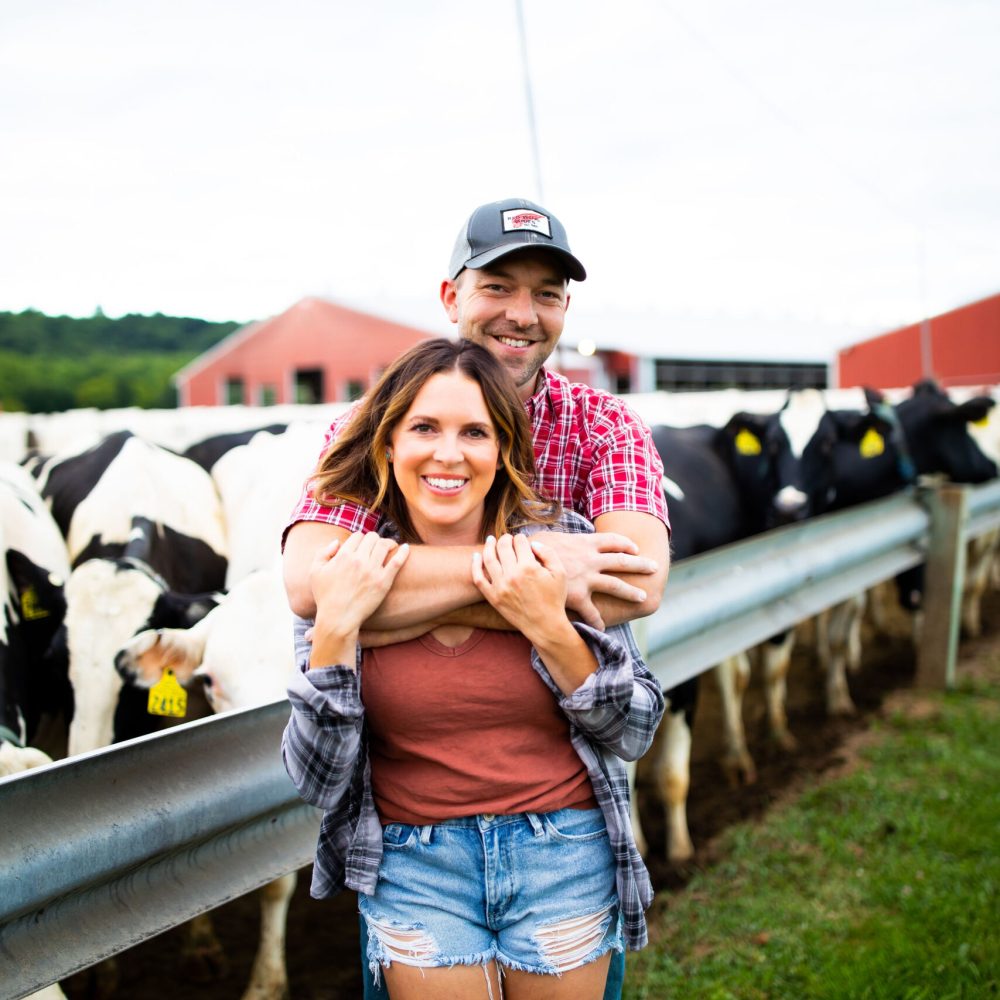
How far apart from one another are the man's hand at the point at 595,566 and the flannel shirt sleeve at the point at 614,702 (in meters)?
0.05

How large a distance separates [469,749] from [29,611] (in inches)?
127

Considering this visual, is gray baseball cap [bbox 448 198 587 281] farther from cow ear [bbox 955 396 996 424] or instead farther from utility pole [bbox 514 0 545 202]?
cow ear [bbox 955 396 996 424]

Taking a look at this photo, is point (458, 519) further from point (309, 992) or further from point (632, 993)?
point (309, 992)

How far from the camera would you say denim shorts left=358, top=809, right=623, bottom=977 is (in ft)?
5.55

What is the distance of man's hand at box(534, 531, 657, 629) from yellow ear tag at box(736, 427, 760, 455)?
4.28 meters

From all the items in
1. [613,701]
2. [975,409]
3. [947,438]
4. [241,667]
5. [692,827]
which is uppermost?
[975,409]

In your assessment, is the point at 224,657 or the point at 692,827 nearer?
the point at 224,657

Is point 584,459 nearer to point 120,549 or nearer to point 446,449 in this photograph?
point 446,449

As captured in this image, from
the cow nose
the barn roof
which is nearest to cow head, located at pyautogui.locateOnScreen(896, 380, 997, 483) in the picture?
the cow nose

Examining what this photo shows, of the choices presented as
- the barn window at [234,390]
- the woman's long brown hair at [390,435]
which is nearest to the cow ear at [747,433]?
the woman's long brown hair at [390,435]

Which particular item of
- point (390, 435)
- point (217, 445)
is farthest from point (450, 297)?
point (217, 445)

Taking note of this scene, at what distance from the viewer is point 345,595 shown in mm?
1678

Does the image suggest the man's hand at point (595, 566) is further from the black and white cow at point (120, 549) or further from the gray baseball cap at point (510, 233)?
the black and white cow at point (120, 549)

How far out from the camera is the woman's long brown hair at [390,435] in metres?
1.82
